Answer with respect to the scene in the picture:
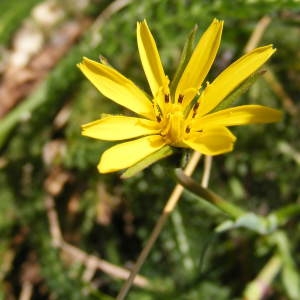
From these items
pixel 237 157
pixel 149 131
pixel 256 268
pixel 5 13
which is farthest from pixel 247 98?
pixel 5 13

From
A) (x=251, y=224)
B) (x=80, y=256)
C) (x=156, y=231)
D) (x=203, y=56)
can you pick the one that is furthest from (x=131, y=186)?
(x=203, y=56)

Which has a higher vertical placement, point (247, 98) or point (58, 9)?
point (58, 9)

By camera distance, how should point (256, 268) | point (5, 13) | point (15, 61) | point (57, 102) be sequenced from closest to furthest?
point (256, 268) → point (57, 102) → point (5, 13) → point (15, 61)

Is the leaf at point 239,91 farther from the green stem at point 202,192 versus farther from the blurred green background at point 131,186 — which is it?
the blurred green background at point 131,186

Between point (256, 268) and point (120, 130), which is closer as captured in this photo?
point (120, 130)

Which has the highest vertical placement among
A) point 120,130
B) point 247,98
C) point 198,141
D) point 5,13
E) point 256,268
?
point 5,13

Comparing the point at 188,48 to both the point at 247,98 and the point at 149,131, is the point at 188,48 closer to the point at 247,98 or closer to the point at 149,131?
the point at 149,131

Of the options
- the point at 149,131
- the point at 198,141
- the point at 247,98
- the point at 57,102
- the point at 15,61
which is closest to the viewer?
the point at 198,141

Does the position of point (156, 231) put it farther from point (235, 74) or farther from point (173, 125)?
point (235, 74)
